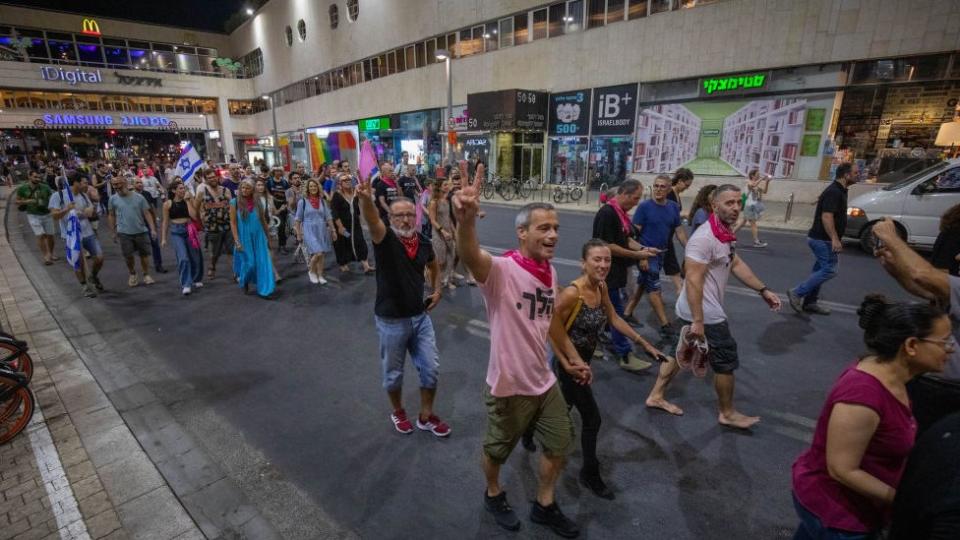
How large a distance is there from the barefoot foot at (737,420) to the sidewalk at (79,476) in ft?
13.3

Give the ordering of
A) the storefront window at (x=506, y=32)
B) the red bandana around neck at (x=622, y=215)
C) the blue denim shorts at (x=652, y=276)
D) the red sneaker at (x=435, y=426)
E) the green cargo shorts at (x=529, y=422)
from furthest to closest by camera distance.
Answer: the storefront window at (x=506, y=32) < the blue denim shorts at (x=652, y=276) < the red bandana around neck at (x=622, y=215) < the red sneaker at (x=435, y=426) < the green cargo shorts at (x=529, y=422)

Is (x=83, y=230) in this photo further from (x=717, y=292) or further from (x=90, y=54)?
(x=90, y=54)

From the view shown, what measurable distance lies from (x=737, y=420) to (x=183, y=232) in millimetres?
8499

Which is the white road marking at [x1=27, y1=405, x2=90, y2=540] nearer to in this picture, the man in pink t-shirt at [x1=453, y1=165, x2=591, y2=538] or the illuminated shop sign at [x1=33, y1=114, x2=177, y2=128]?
the man in pink t-shirt at [x1=453, y1=165, x2=591, y2=538]

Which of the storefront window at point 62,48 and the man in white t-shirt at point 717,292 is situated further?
the storefront window at point 62,48

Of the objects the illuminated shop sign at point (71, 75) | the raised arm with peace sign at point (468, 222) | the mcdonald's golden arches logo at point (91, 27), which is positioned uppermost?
the mcdonald's golden arches logo at point (91, 27)

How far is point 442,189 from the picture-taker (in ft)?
25.1

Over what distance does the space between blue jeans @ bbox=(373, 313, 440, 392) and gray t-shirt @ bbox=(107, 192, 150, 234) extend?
6954 mm

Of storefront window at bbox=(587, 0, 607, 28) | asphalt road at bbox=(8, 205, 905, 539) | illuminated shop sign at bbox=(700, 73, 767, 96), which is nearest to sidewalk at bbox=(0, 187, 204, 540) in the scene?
asphalt road at bbox=(8, 205, 905, 539)

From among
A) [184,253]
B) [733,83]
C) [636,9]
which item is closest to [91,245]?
[184,253]

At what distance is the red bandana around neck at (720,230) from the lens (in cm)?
359

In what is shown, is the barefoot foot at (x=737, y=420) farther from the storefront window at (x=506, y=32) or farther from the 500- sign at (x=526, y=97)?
the storefront window at (x=506, y=32)

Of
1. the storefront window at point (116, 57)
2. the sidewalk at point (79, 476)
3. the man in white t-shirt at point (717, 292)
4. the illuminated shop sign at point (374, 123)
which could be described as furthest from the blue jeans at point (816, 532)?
the storefront window at point (116, 57)

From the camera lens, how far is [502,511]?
2869 millimetres
